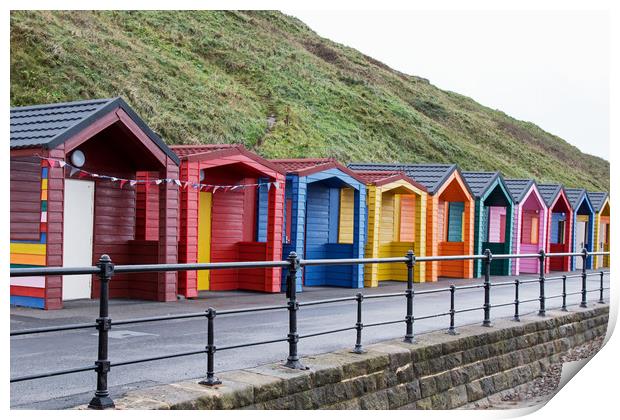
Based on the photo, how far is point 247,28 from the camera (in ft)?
127

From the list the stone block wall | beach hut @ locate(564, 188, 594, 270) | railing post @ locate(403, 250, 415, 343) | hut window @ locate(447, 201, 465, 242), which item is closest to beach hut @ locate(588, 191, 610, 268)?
beach hut @ locate(564, 188, 594, 270)

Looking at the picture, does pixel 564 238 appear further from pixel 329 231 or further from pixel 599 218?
pixel 329 231

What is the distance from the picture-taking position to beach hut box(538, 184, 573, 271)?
2784 centimetres

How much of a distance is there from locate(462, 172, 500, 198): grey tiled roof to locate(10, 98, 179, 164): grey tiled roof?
480 inches

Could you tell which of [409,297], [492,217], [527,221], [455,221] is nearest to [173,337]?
[409,297]

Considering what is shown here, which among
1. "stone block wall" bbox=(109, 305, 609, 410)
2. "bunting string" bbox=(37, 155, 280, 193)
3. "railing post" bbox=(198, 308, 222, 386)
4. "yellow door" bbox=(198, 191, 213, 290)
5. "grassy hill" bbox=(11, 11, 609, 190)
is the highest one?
"grassy hill" bbox=(11, 11, 609, 190)

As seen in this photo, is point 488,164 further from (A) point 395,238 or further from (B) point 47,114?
(B) point 47,114

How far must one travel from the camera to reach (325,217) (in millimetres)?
19906

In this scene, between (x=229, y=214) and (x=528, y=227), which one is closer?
(x=229, y=214)

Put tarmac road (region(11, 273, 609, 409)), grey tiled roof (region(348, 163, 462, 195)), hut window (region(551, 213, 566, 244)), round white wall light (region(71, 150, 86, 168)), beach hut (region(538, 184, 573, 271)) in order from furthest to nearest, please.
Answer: hut window (region(551, 213, 566, 244)) < beach hut (region(538, 184, 573, 271)) < grey tiled roof (region(348, 163, 462, 195)) < round white wall light (region(71, 150, 86, 168)) < tarmac road (region(11, 273, 609, 409))

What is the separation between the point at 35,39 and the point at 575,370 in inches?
754

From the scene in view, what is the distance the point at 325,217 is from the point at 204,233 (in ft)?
12.8

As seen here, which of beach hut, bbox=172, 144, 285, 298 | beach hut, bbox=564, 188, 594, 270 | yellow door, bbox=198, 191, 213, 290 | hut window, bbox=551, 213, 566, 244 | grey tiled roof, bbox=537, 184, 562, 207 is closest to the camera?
beach hut, bbox=172, 144, 285, 298

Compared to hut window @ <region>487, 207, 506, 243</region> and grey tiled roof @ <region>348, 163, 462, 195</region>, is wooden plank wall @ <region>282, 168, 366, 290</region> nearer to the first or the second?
grey tiled roof @ <region>348, 163, 462, 195</region>
